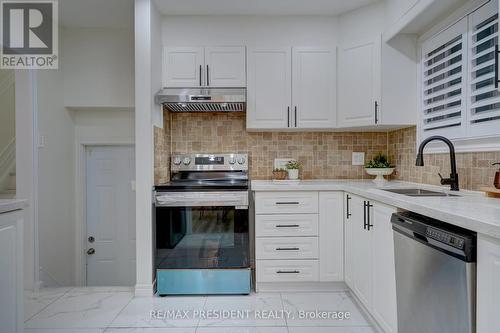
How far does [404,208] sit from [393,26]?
1583 mm

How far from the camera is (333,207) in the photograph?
8.00 ft

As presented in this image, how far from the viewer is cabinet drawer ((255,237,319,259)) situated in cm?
243

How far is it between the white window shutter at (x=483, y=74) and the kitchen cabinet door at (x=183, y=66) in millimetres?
2014

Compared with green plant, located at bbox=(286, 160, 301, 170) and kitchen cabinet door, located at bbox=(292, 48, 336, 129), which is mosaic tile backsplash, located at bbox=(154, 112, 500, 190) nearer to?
green plant, located at bbox=(286, 160, 301, 170)

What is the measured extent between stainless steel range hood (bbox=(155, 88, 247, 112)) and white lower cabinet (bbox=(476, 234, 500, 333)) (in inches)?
75.3

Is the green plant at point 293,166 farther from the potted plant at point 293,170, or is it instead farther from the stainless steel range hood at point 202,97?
the stainless steel range hood at point 202,97

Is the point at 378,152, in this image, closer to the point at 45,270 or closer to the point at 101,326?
the point at 101,326

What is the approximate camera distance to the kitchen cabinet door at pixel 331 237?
95.8 inches

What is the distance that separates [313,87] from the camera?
273cm

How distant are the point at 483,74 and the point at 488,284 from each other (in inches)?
56.2

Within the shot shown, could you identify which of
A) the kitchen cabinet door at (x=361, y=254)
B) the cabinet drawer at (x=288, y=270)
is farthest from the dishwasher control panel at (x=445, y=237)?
the cabinet drawer at (x=288, y=270)

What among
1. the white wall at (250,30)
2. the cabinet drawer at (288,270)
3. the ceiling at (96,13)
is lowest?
the cabinet drawer at (288,270)

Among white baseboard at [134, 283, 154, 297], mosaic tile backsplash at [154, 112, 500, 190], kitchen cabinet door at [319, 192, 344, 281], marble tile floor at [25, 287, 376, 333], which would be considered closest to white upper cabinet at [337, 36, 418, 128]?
mosaic tile backsplash at [154, 112, 500, 190]

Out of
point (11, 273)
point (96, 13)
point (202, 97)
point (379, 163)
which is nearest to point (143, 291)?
point (11, 273)
